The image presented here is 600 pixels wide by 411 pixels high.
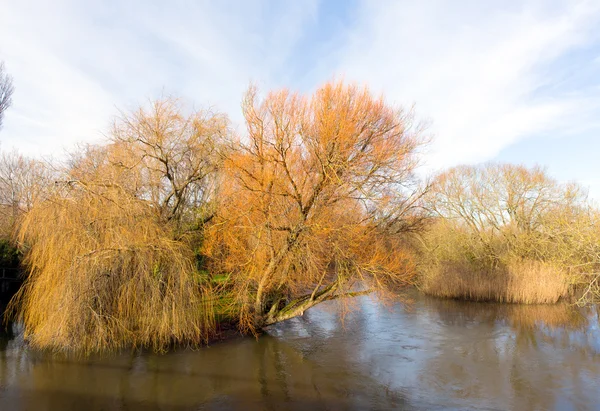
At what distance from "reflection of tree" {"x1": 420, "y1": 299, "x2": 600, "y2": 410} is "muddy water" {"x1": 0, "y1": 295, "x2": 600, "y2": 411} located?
0.09 ft

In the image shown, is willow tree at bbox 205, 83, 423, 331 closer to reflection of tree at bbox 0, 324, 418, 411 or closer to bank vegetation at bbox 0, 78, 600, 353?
bank vegetation at bbox 0, 78, 600, 353

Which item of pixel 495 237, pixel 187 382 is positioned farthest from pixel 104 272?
pixel 495 237

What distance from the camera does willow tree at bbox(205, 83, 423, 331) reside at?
9648 millimetres

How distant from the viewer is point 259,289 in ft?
33.8

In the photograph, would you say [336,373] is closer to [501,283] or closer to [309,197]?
[309,197]

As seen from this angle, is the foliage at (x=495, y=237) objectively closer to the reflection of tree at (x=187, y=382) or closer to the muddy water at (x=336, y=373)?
the muddy water at (x=336, y=373)

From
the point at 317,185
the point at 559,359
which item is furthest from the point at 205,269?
the point at 559,359

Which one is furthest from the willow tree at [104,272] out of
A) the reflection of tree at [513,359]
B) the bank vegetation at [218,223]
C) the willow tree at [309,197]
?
the reflection of tree at [513,359]

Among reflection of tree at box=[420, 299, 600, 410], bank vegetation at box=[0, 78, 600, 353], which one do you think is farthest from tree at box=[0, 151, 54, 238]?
reflection of tree at box=[420, 299, 600, 410]

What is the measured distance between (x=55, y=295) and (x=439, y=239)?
56.1ft

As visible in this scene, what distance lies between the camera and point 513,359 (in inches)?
372

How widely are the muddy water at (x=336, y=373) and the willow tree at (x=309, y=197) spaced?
161 cm

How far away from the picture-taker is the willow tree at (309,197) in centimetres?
965

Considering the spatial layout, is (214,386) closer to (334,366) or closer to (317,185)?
(334,366)
